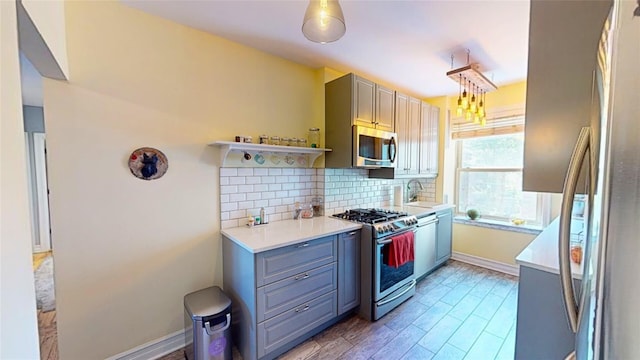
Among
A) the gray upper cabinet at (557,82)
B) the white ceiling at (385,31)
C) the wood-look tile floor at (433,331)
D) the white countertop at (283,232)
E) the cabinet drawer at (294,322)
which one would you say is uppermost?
the white ceiling at (385,31)

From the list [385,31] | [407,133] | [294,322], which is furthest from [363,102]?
[294,322]

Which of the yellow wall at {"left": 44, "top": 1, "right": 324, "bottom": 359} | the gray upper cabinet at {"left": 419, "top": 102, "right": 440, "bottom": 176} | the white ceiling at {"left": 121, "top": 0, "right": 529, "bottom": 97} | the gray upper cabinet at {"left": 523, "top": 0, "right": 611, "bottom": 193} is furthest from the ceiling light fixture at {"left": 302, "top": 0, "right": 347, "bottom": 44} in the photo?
the gray upper cabinet at {"left": 419, "top": 102, "right": 440, "bottom": 176}

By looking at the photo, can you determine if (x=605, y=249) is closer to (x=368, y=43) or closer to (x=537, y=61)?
(x=537, y=61)

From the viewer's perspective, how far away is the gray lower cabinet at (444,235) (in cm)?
342

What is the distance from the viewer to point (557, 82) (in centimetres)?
107

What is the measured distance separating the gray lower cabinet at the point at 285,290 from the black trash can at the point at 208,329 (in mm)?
141

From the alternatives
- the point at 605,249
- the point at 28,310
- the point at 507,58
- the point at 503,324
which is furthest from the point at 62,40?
the point at 503,324

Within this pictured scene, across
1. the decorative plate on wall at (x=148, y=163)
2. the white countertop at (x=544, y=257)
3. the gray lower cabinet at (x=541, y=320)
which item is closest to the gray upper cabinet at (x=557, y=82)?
the white countertop at (x=544, y=257)

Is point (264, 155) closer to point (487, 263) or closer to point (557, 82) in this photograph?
point (557, 82)

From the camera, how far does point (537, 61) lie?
1.10 metres

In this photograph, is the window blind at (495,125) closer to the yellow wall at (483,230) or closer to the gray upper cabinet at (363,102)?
the yellow wall at (483,230)

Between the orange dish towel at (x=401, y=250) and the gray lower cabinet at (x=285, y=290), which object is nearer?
the gray lower cabinet at (x=285, y=290)

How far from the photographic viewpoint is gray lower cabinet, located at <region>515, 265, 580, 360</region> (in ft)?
4.26

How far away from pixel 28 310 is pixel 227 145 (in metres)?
1.54
